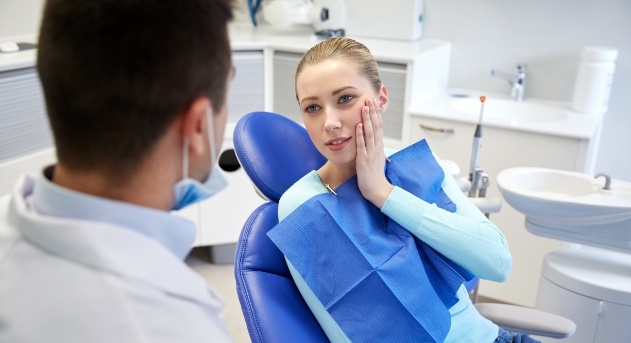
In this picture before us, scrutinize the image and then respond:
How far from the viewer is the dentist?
62 centimetres

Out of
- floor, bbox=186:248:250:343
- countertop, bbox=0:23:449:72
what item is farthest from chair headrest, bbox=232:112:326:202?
floor, bbox=186:248:250:343

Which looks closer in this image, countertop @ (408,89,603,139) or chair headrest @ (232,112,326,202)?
chair headrest @ (232,112,326,202)

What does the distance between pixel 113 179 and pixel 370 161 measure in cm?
72

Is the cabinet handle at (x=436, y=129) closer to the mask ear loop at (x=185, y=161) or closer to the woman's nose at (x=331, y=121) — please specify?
the woman's nose at (x=331, y=121)

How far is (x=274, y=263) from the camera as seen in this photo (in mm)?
1271

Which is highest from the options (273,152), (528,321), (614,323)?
(273,152)

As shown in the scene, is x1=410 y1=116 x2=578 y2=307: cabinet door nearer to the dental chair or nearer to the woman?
the dental chair

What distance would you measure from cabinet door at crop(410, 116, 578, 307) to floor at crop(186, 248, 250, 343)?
1.09 meters

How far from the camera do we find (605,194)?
5.63ft

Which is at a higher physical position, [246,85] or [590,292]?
[246,85]

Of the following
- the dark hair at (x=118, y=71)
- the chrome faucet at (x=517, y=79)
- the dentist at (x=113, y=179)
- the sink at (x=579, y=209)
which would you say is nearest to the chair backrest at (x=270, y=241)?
the dentist at (x=113, y=179)

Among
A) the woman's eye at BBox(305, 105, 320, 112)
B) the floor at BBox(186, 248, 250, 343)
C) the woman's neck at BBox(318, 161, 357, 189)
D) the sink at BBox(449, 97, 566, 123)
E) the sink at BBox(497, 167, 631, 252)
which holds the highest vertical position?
the woman's eye at BBox(305, 105, 320, 112)

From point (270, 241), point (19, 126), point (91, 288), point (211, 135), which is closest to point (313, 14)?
A: point (19, 126)

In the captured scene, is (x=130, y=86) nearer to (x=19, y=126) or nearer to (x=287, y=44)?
(x=19, y=126)
